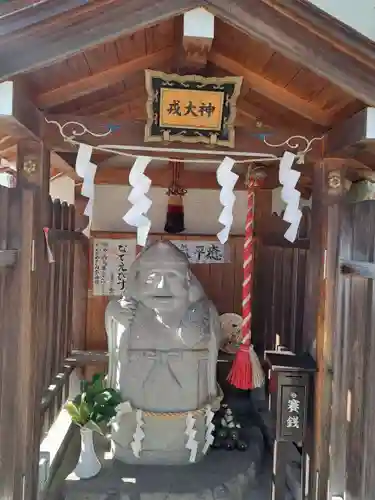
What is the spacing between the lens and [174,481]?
421 centimetres

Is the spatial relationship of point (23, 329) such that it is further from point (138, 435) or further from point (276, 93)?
point (276, 93)

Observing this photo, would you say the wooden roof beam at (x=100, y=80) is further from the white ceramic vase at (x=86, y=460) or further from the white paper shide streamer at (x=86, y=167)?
the white ceramic vase at (x=86, y=460)

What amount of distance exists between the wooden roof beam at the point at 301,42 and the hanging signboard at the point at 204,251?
10.7 feet

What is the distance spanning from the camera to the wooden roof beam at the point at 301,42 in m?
2.72

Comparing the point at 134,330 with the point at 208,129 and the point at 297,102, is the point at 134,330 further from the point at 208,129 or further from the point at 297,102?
the point at 297,102

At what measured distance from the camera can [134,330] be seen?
4.48 metres

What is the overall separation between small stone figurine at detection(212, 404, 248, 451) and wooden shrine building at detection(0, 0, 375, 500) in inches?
45.5

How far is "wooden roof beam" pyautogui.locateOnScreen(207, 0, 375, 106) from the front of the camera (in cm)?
272

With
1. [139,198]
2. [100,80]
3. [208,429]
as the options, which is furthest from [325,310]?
[100,80]

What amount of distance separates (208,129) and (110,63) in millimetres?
780

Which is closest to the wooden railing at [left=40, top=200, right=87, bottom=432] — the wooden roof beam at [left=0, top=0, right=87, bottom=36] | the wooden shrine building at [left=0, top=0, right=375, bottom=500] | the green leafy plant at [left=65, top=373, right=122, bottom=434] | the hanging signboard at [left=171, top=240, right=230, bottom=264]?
the wooden shrine building at [left=0, top=0, right=375, bottom=500]

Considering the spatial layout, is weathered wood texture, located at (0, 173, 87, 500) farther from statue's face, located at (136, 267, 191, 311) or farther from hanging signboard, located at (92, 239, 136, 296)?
hanging signboard, located at (92, 239, 136, 296)

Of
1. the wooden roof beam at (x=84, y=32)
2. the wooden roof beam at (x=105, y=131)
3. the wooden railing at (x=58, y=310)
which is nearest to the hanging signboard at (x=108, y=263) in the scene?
the wooden railing at (x=58, y=310)

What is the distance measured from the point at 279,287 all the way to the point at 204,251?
1.13 m
